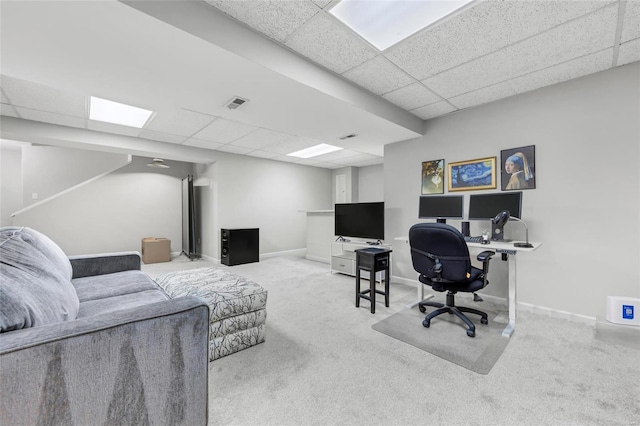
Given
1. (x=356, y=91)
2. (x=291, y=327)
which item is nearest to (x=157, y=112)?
(x=356, y=91)

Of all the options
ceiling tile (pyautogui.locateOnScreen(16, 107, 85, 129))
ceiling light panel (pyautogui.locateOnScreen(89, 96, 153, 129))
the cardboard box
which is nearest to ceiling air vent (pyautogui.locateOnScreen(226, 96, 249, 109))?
ceiling light panel (pyautogui.locateOnScreen(89, 96, 153, 129))

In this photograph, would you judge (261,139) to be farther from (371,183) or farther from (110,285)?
(371,183)

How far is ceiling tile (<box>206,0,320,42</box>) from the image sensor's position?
1.81 meters

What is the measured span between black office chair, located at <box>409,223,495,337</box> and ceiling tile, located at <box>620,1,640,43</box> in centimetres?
193

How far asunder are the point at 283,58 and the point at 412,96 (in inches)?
68.9

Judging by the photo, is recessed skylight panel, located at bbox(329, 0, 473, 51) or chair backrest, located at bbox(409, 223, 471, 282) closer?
recessed skylight panel, located at bbox(329, 0, 473, 51)

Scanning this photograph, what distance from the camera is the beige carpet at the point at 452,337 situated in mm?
2088

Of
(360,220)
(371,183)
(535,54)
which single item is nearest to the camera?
(535,54)

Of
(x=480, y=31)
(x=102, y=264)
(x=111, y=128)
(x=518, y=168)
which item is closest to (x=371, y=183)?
(x=518, y=168)

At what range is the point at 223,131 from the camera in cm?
425

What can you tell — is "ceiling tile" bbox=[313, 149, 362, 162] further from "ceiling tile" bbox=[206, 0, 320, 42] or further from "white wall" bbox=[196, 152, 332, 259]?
"ceiling tile" bbox=[206, 0, 320, 42]

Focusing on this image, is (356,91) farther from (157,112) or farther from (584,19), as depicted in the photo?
(157,112)

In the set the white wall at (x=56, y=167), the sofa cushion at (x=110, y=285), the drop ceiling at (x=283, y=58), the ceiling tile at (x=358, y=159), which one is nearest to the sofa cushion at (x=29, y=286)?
the sofa cushion at (x=110, y=285)

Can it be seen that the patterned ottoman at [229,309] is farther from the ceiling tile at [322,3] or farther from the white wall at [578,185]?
the white wall at [578,185]
